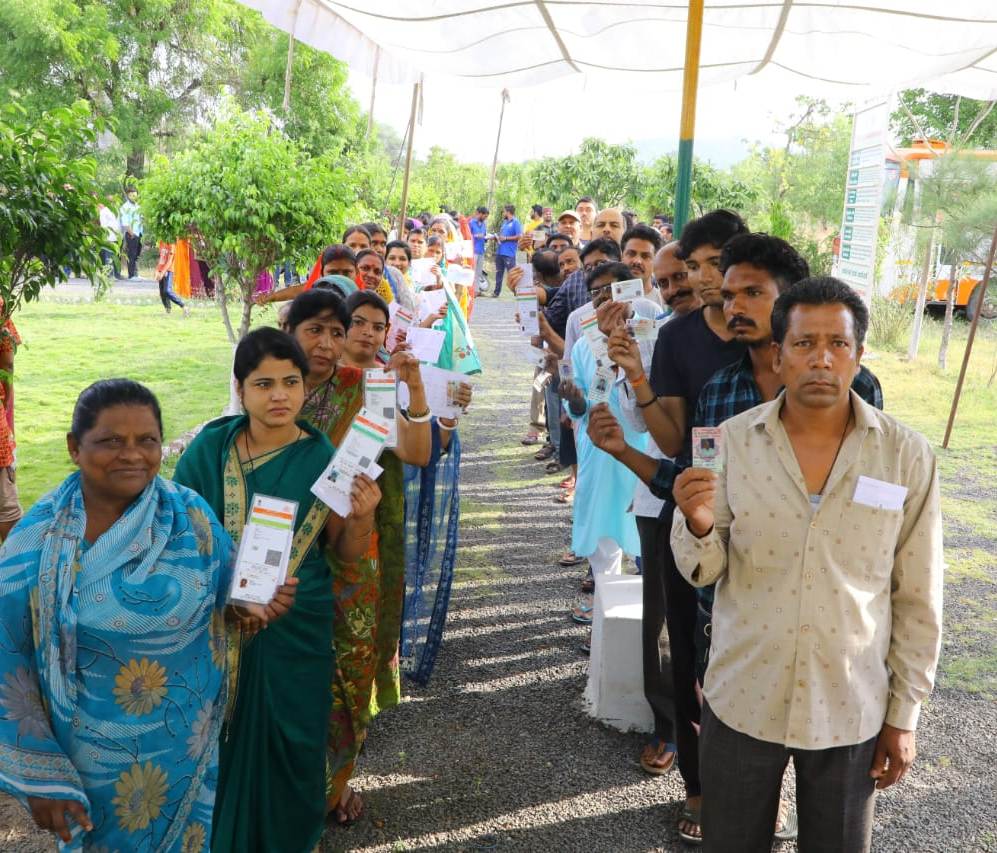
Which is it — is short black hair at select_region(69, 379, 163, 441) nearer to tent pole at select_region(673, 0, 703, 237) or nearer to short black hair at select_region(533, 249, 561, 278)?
tent pole at select_region(673, 0, 703, 237)

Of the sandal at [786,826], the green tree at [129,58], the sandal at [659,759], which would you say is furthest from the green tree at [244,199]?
the green tree at [129,58]

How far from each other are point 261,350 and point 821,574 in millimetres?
1735

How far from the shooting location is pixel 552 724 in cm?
397

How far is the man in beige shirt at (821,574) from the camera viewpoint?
2.06 meters

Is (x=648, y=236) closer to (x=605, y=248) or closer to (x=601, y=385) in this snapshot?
(x=605, y=248)

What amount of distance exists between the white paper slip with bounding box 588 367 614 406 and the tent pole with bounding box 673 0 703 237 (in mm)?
1595

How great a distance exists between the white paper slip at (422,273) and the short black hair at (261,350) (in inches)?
223

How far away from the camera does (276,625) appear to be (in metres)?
2.73

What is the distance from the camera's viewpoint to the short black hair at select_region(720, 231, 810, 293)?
267 cm

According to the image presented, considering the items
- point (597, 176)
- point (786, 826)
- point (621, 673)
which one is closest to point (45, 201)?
point (621, 673)

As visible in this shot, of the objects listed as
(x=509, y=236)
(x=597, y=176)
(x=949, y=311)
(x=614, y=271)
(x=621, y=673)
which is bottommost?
(x=621, y=673)

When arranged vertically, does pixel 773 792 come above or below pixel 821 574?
below

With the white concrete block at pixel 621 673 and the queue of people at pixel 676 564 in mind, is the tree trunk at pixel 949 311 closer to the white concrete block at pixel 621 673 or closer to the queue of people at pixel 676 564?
the white concrete block at pixel 621 673

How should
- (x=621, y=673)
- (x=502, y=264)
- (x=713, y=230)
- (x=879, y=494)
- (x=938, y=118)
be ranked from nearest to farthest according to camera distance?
(x=879, y=494)
(x=713, y=230)
(x=621, y=673)
(x=502, y=264)
(x=938, y=118)
